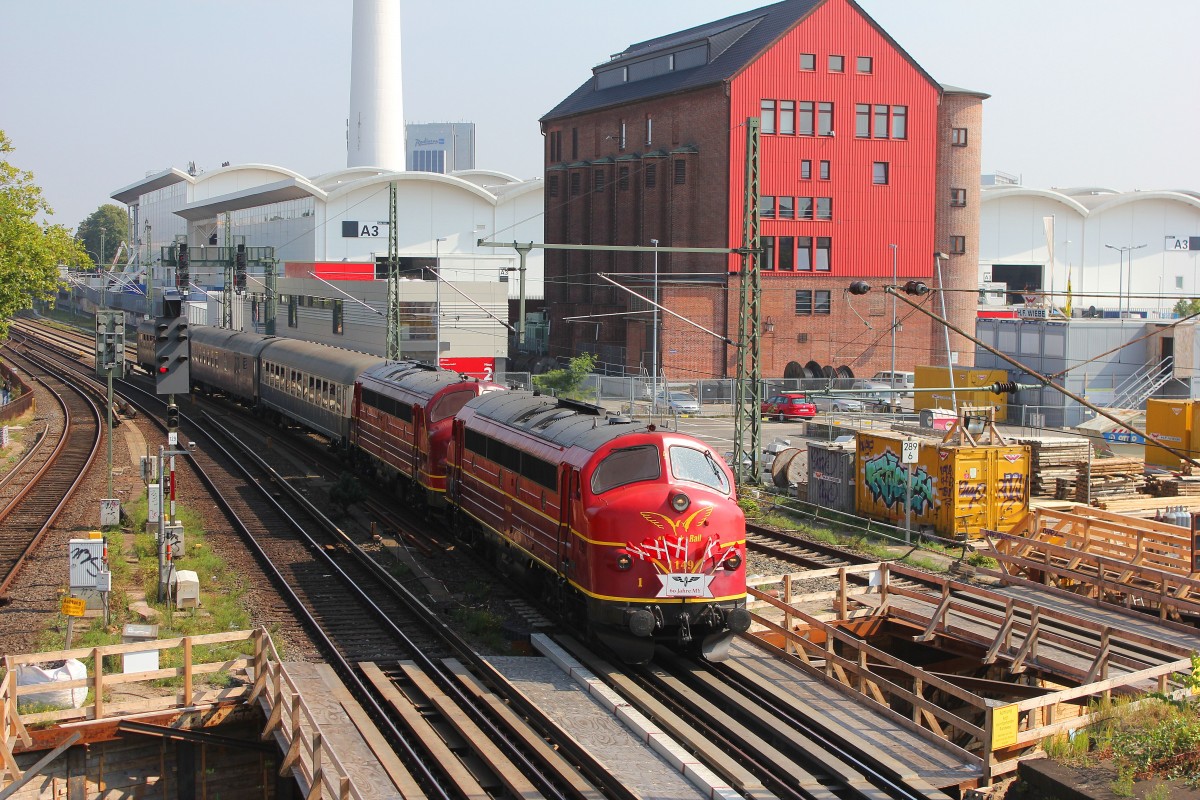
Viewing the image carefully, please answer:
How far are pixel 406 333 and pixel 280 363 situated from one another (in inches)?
626

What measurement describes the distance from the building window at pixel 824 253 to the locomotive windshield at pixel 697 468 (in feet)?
170

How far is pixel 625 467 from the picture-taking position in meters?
17.4

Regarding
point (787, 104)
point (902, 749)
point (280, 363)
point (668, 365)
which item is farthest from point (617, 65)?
point (902, 749)

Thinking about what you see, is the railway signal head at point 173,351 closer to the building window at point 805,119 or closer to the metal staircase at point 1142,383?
the metal staircase at point 1142,383

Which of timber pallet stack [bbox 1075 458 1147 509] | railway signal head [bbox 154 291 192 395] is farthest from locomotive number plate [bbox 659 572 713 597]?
timber pallet stack [bbox 1075 458 1147 509]

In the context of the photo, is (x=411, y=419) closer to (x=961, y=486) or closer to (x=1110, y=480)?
(x=961, y=486)

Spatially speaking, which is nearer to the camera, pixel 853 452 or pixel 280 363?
pixel 853 452

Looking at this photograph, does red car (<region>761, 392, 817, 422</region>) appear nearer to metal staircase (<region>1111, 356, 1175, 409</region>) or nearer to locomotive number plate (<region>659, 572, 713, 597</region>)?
metal staircase (<region>1111, 356, 1175, 409</region>)

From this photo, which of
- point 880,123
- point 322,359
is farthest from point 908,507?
point 880,123

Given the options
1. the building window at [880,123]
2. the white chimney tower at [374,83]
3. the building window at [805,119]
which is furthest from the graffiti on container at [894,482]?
the white chimney tower at [374,83]

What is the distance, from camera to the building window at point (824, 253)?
67.8 m

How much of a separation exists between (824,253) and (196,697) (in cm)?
5593

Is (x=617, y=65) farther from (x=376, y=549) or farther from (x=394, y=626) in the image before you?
(x=394, y=626)

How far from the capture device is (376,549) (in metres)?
26.6
